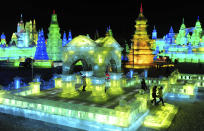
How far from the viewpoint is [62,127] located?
898 centimetres

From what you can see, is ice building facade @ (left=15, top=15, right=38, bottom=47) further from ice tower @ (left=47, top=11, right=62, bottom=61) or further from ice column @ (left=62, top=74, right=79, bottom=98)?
ice column @ (left=62, top=74, right=79, bottom=98)

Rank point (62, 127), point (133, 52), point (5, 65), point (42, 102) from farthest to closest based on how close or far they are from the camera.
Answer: point (5, 65) → point (133, 52) → point (42, 102) → point (62, 127)

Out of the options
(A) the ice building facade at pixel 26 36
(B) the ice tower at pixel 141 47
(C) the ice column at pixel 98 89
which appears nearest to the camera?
(C) the ice column at pixel 98 89

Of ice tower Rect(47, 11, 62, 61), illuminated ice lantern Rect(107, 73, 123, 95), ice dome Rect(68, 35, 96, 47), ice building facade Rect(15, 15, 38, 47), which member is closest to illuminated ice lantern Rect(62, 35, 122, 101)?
ice dome Rect(68, 35, 96, 47)

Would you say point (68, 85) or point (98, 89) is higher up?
point (68, 85)

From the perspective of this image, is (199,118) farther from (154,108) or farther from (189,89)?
(189,89)

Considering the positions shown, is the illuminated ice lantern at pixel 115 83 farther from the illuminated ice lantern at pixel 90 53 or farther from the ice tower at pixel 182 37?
the ice tower at pixel 182 37

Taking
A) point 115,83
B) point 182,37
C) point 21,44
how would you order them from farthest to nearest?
point 21,44
point 182,37
point 115,83

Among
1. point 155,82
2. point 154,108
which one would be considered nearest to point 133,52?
point 155,82

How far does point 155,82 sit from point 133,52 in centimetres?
2052

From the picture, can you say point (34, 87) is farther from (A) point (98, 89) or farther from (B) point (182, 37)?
(B) point (182, 37)

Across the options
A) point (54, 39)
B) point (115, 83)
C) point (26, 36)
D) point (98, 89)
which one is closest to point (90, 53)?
point (98, 89)

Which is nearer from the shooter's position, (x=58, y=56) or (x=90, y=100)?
(x=90, y=100)

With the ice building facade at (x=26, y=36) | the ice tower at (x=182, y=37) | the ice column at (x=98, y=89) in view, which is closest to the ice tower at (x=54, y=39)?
the ice building facade at (x=26, y=36)
